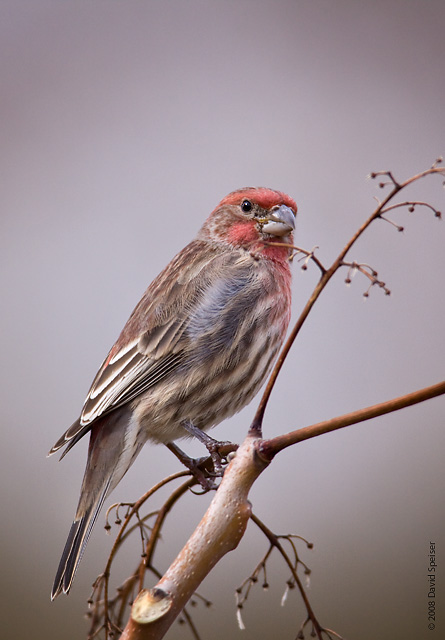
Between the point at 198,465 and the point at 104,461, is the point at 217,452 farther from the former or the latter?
the point at 104,461

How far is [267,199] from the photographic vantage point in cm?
307

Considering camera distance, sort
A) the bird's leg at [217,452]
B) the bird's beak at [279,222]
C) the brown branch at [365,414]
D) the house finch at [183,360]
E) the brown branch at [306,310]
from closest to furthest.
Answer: the brown branch at [365,414] < the brown branch at [306,310] < the bird's leg at [217,452] < the house finch at [183,360] < the bird's beak at [279,222]

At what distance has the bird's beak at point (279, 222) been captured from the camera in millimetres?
2967

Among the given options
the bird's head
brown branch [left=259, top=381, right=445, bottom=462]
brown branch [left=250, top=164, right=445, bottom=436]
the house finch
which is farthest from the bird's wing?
brown branch [left=259, top=381, right=445, bottom=462]

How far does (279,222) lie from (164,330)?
64cm

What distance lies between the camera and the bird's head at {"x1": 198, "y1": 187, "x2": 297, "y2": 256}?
119 inches

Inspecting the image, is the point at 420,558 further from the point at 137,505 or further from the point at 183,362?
the point at 137,505

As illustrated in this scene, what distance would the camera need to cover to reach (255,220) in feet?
10.2

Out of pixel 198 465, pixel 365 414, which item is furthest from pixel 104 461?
pixel 365 414

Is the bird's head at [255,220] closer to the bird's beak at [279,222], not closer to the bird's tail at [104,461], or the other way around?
the bird's beak at [279,222]

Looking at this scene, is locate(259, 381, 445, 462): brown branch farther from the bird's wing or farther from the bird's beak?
the bird's beak

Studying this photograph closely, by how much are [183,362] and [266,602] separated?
1.61 m

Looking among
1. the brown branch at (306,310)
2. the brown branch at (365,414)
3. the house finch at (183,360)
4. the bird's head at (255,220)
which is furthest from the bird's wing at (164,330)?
the brown branch at (365,414)

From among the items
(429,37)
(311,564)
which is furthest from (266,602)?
(429,37)
